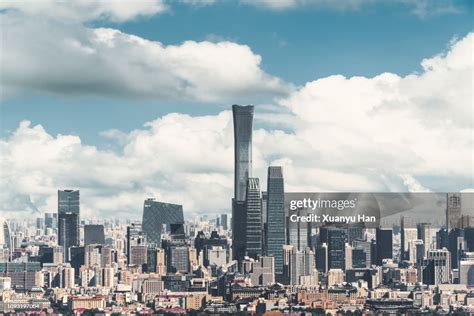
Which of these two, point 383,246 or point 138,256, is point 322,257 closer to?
point 383,246

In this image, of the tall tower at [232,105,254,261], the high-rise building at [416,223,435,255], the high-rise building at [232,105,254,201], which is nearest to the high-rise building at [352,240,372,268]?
the high-rise building at [416,223,435,255]

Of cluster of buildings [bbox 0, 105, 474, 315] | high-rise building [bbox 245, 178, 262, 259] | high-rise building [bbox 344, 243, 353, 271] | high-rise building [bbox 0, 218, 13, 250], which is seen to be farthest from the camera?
high-rise building [bbox 0, 218, 13, 250]

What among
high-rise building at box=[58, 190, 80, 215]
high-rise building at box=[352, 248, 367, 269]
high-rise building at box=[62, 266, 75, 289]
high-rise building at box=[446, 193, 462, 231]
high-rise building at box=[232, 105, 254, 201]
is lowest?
high-rise building at box=[62, 266, 75, 289]

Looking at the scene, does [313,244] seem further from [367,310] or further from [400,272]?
[367,310]

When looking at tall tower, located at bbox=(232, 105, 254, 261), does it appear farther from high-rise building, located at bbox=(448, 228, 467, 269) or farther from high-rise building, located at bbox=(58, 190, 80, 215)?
high-rise building, located at bbox=(448, 228, 467, 269)

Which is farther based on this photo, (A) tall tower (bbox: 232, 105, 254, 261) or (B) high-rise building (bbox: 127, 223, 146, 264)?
(B) high-rise building (bbox: 127, 223, 146, 264)

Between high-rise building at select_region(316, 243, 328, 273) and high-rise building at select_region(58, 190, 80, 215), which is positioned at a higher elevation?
high-rise building at select_region(58, 190, 80, 215)

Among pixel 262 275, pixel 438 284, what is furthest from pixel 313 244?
pixel 438 284

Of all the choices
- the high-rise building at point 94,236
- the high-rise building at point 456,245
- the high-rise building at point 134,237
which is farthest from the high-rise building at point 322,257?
the high-rise building at point 94,236
